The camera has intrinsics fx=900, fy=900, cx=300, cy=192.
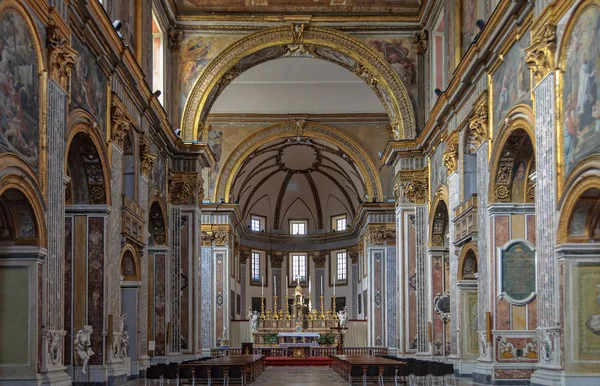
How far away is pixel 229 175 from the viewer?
41281mm

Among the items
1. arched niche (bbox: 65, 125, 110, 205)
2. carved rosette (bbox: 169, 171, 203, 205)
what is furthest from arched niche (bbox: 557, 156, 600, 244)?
carved rosette (bbox: 169, 171, 203, 205)

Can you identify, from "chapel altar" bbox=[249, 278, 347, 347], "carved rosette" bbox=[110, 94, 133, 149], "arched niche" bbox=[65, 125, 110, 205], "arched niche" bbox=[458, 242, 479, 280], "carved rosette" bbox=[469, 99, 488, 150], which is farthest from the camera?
"chapel altar" bbox=[249, 278, 347, 347]

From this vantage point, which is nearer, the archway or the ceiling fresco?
Answer: the archway

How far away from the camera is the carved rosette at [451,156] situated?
2384 cm

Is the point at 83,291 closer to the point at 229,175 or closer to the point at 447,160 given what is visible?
the point at 447,160

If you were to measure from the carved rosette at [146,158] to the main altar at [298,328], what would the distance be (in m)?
18.4

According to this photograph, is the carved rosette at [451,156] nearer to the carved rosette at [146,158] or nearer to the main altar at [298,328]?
the carved rosette at [146,158]

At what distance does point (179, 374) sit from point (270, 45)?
1314 centimetres

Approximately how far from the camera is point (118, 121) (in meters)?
20.3

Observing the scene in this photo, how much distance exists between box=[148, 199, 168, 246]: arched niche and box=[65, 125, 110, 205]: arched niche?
8277mm

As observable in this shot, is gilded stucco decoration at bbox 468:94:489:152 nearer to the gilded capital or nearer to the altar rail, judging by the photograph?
the gilded capital

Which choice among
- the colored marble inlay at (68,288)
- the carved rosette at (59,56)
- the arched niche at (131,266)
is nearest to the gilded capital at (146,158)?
the arched niche at (131,266)

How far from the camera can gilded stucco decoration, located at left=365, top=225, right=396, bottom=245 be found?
41594mm

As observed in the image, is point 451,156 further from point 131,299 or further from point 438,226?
point 131,299
